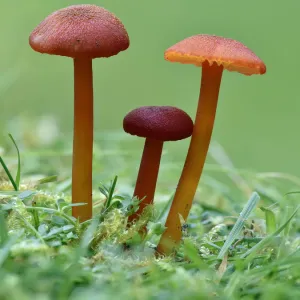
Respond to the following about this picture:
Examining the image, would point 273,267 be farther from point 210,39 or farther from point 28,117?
point 28,117

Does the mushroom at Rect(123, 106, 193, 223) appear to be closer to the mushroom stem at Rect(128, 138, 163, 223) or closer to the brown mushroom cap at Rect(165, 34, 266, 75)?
the mushroom stem at Rect(128, 138, 163, 223)

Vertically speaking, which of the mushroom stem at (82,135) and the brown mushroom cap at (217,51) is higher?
the brown mushroom cap at (217,51)

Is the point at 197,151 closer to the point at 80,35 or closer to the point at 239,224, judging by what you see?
the point at 239,224

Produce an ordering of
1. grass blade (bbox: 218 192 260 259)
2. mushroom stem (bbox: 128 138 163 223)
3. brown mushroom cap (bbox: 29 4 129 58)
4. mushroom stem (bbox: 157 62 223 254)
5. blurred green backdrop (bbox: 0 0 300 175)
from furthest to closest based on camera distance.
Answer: blurred green backdrop (bbox: 0 0 300 175), mushroom stem (bbox: 128 138 163 223), mushroom stem (bbox: 157 62 223 254), grass blade (bbox: 218 192 260 259), brown mushroom cap (bbox: 29 4 129 58)

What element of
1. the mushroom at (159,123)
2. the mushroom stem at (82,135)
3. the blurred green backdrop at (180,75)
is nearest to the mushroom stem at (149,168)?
the mushroom at (159,123)

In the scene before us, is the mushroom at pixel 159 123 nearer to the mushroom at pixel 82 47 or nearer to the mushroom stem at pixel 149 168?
the mushroom stem at pixel 149 168

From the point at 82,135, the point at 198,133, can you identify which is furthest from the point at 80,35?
the point at 198,133

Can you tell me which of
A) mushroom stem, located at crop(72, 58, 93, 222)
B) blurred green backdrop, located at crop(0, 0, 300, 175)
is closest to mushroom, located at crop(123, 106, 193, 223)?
mushroom stem, located at crop(72, 58, 93, 222)
